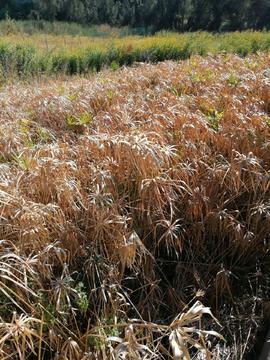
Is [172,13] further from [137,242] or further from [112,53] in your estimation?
[137,242]

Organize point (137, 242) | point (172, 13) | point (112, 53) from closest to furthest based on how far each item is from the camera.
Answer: point (137, 242), point (112, 53), point (172, 13)

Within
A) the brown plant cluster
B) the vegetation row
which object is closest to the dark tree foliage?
the vegetation row

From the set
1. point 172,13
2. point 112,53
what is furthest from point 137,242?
point 172,13

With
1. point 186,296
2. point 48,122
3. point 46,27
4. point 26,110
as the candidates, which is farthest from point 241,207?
point 46,27

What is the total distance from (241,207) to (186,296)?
736mm

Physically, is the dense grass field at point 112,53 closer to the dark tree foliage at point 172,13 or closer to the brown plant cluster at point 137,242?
the brown plant cluster at point 137,242

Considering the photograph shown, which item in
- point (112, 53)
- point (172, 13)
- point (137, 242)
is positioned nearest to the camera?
point (137, 242)

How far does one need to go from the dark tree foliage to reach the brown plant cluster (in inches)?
1070

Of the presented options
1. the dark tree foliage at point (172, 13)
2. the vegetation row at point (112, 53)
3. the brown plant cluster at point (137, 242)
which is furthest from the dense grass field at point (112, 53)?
the dark tree foliage at point (172, 13)

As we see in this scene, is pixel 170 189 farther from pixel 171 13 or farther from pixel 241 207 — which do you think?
pixel 171 13

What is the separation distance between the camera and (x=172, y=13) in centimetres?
2641

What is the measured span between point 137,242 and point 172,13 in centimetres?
3086

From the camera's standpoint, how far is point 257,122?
2113 mm

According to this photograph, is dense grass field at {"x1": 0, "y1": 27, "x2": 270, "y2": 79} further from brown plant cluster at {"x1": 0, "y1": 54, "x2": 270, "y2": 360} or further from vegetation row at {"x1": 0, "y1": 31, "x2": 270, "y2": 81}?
brown plant cluster at {"x1": 0, "y1": 54, "x2": 270, "y2": 360}
